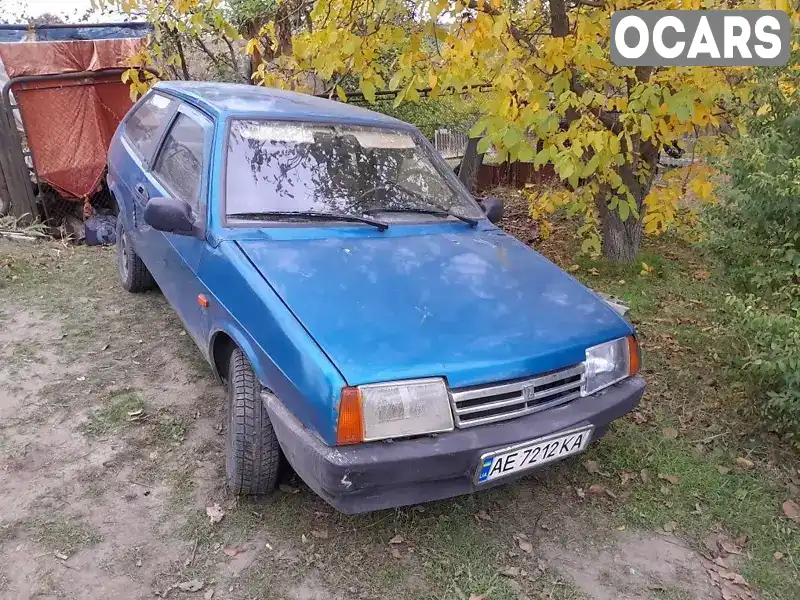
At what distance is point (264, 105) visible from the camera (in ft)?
11.7

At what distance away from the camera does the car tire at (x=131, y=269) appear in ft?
15.7

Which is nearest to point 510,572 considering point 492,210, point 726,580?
point 726,580

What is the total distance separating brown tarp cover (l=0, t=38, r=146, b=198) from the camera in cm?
644

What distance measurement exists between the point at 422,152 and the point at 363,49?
0.99m

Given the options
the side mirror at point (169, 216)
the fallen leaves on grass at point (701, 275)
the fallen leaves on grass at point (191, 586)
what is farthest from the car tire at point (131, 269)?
the fallen leaves on grass at point (701, 275)

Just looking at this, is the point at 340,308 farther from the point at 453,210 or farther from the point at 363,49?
the point at 363,49

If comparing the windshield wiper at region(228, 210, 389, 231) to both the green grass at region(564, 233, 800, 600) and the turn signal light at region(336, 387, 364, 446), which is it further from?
the green grass at region(564, 233, 800, 600)

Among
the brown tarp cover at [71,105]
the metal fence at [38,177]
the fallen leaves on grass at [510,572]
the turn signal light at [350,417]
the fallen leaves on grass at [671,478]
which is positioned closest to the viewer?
the turn signal light at [350,417]

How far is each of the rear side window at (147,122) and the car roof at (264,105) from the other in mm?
128

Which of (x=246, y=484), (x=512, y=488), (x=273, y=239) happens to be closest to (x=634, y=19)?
(x=273, y=239)

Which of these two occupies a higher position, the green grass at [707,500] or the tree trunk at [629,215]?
the tree trunk at [629,215]

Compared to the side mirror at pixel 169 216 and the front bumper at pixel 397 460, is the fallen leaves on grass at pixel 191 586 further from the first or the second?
the side mirror at pixel 169 216

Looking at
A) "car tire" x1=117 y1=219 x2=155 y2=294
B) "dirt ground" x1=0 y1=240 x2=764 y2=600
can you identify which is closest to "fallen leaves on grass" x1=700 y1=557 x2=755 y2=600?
"dirt ground" x1=0 y1=240 x2=764 y2=600

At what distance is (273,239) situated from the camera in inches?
113
